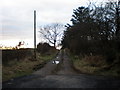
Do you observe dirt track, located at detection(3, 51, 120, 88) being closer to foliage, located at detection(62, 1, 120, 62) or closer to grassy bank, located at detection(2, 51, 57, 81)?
grassy bank, located at detection(2, 51, 57, 81)

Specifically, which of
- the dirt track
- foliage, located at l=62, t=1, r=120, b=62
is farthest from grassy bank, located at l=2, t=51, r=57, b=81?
foliage, located at l=62, t=1, r=120, b=62

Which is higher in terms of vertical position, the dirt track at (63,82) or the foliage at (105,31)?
the foliage at (105,31)

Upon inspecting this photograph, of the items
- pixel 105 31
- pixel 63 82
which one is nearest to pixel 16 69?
pixel 63 82

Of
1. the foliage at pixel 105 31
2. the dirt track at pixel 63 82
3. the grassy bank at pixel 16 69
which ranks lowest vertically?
the dirt track at pixel 63 82

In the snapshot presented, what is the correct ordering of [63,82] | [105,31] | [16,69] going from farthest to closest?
[105,31] < [16,69] < [63,82]

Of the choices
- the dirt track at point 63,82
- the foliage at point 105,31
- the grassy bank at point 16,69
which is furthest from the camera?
the foliage at point 105,31

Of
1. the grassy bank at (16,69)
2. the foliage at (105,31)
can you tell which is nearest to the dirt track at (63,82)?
the grassy bank at (16,69)

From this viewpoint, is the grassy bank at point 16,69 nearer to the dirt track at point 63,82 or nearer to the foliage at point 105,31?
the dirt track at point 63,82

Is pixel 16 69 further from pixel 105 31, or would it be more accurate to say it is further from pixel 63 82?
pixel 105 31

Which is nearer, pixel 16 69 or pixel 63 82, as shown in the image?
pixel 63 82

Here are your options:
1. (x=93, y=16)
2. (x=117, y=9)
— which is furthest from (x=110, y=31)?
(x=93, y=16)

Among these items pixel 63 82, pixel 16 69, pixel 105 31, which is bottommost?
pixel 63 82

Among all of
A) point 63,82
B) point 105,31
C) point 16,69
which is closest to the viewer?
point 63,82

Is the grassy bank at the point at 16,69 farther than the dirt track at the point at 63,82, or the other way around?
the grassy bank at the point at 16,69
